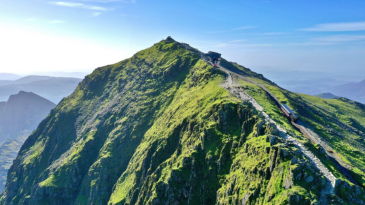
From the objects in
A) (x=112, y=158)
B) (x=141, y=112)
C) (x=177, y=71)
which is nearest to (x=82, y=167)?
(x=112, y=158)

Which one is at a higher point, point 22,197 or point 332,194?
point 332,194

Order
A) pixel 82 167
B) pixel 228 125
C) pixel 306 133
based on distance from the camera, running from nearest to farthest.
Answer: pixel 306 133 < pixel 228 125 < pixel 82 167

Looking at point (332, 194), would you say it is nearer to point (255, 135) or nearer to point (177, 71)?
point (255, 135)

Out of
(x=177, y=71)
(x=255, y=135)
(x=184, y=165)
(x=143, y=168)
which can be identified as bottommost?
(x=143, y=168)

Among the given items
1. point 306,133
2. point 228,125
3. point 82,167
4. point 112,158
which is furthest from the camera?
point 82,167

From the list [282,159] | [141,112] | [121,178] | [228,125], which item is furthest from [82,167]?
[282,159]

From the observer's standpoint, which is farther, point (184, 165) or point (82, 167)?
point (82, 167)
